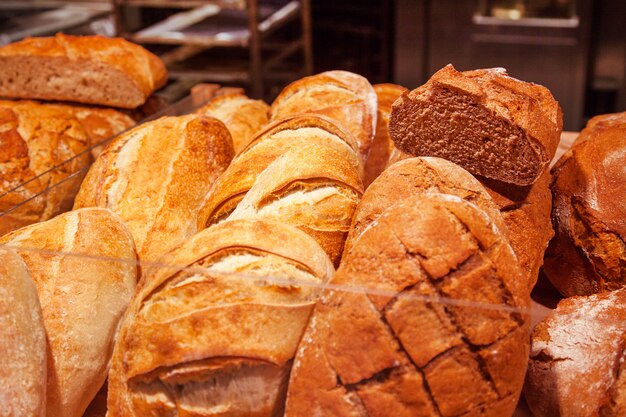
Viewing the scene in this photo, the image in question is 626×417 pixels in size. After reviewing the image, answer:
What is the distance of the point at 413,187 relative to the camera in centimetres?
130

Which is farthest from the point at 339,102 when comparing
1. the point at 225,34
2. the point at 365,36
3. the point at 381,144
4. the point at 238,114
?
the point at 365,36

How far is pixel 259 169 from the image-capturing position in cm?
154

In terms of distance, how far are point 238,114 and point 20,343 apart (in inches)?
46.1

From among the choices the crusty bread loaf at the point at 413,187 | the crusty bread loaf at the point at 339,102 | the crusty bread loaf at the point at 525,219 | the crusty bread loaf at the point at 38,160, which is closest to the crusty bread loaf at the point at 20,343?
the crusty bread loaf at the point at 38,160

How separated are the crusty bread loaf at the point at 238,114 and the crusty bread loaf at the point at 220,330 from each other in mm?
877

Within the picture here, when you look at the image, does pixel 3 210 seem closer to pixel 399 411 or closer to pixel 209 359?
pixel 209 359

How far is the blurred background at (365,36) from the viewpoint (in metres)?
3.38

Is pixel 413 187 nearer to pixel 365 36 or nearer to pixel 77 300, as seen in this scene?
pixel 77 300

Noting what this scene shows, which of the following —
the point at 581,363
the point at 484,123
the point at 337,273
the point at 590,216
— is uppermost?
the point at 484,123

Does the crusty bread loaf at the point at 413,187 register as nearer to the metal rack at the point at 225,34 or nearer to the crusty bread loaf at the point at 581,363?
the crusty bread loaf at the point at 581,363

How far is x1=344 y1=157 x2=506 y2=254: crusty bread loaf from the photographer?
1.27 meters

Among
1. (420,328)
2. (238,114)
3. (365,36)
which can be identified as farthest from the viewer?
(365,36)

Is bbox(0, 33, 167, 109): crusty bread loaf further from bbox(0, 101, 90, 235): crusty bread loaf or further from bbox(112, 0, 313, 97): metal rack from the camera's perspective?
bbox(112, 0, 313, 97): metal rack

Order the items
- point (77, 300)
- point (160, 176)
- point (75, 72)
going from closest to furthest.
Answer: point (77, 300), point (160, 176), point (75, 72)
